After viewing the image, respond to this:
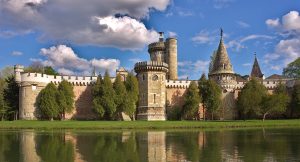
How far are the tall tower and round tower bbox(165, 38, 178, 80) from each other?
8188 mm

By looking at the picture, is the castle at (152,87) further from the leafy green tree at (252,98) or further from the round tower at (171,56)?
the leafy green tree at (252,98)

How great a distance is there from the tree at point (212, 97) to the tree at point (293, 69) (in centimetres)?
1604

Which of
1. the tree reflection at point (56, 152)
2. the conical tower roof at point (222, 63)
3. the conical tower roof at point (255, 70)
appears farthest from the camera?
the conical tower roof at point (255, 70)

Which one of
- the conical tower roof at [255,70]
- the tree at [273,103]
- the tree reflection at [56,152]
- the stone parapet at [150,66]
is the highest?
the conical tower roof at [255,70]

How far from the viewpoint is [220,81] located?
225ft

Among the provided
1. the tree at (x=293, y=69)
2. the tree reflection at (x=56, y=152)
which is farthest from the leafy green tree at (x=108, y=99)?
the tree reflection at (x=56, y=152)

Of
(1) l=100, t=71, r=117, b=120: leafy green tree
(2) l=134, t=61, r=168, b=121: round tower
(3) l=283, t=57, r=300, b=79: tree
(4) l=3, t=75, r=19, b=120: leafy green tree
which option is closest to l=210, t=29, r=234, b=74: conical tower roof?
(2) l=134, t=61, r=168, b=121: round tower

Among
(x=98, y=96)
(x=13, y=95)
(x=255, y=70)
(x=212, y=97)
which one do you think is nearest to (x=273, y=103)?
(x=212, y=97)

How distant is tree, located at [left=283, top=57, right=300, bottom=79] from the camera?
70.4 m

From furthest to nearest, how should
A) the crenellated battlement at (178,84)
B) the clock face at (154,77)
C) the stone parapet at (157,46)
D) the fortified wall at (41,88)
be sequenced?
the stone parapet at (157,46)
the crenellated battlement at (178,84)
the clock face at (154,77)
the fortified wall at (41,88)

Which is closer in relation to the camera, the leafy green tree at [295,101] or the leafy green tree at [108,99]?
the leafy green tree at [108,99]

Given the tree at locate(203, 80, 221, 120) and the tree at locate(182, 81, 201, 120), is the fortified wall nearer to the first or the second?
the tree at locate(182, 81, 201, 120)

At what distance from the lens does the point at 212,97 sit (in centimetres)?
6266

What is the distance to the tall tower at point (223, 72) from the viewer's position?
68062 mm
